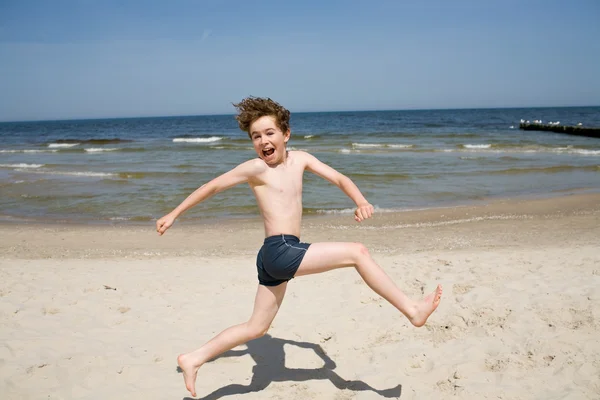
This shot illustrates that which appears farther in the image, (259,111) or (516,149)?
(516,149)

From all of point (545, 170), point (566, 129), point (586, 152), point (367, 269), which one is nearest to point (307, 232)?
point (367, 269)

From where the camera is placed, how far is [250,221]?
10188 mm

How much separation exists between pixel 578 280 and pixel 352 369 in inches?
110

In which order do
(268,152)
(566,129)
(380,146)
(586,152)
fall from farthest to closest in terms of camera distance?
(566,129) < (380,146) < (586,152) < (268,152)

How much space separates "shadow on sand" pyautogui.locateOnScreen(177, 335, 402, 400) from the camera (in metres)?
3.55

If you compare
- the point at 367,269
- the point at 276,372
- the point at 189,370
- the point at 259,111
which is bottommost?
the point at 276,372

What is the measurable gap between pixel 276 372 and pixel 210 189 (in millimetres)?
1661

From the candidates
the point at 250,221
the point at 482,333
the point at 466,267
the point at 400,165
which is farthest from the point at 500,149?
the point at 482,333

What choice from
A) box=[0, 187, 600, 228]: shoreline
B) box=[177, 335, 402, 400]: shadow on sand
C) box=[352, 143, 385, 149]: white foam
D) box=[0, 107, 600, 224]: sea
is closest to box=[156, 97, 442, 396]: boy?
box=[177, 335, 402, 400]: shadow on sand

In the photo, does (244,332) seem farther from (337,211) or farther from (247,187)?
(247,187)

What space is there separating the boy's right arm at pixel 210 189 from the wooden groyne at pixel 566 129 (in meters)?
36.3

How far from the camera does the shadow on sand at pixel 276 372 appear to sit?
3547 mm

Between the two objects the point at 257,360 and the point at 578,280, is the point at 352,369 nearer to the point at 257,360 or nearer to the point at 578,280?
the point at 257,360

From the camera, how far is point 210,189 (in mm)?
3004
